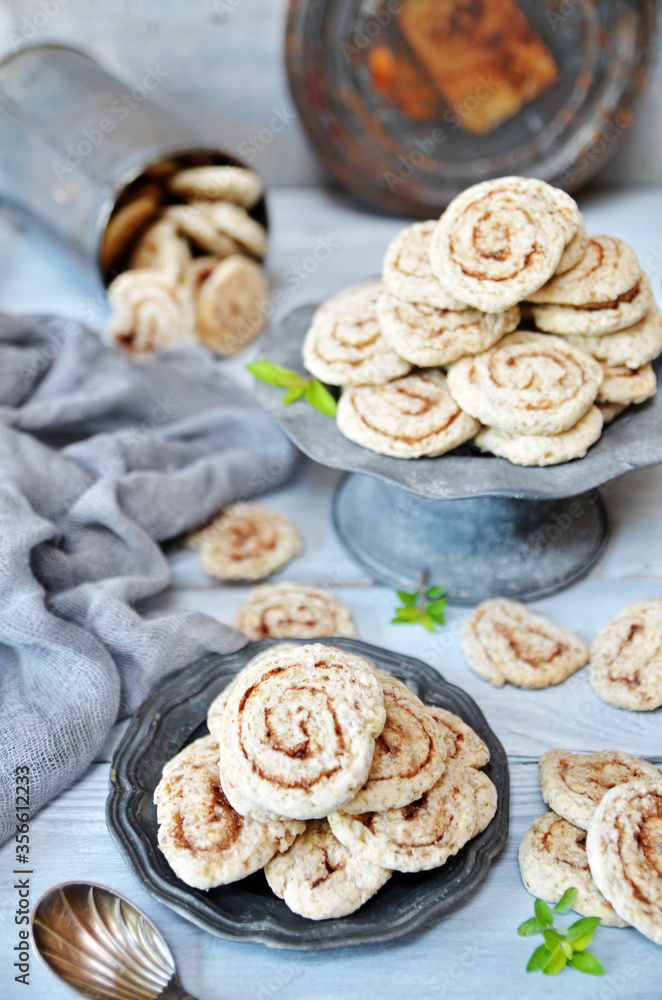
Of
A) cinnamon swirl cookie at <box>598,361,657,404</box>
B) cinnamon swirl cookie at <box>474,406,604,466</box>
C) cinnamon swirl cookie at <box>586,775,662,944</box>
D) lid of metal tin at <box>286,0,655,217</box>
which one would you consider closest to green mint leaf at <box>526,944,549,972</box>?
cinnamon swirl cookie at <box>586,775,662,944</box>

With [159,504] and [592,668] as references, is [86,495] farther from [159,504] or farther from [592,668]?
[592,668]

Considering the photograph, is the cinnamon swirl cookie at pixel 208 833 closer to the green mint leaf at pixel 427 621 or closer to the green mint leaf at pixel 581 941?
the green mint leaf at pixel 581 941

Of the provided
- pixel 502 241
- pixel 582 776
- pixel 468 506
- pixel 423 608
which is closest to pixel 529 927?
pixel 582 776

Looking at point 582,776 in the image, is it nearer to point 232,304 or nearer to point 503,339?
point 503,339

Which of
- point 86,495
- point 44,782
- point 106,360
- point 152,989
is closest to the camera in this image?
point 152,989

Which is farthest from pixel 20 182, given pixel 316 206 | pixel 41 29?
pixel 316 206

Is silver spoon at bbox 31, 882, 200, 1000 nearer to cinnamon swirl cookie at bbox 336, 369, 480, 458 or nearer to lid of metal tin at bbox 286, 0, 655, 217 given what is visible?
cinnamon swirl cookie at bbox 336, 369, 480, 458
